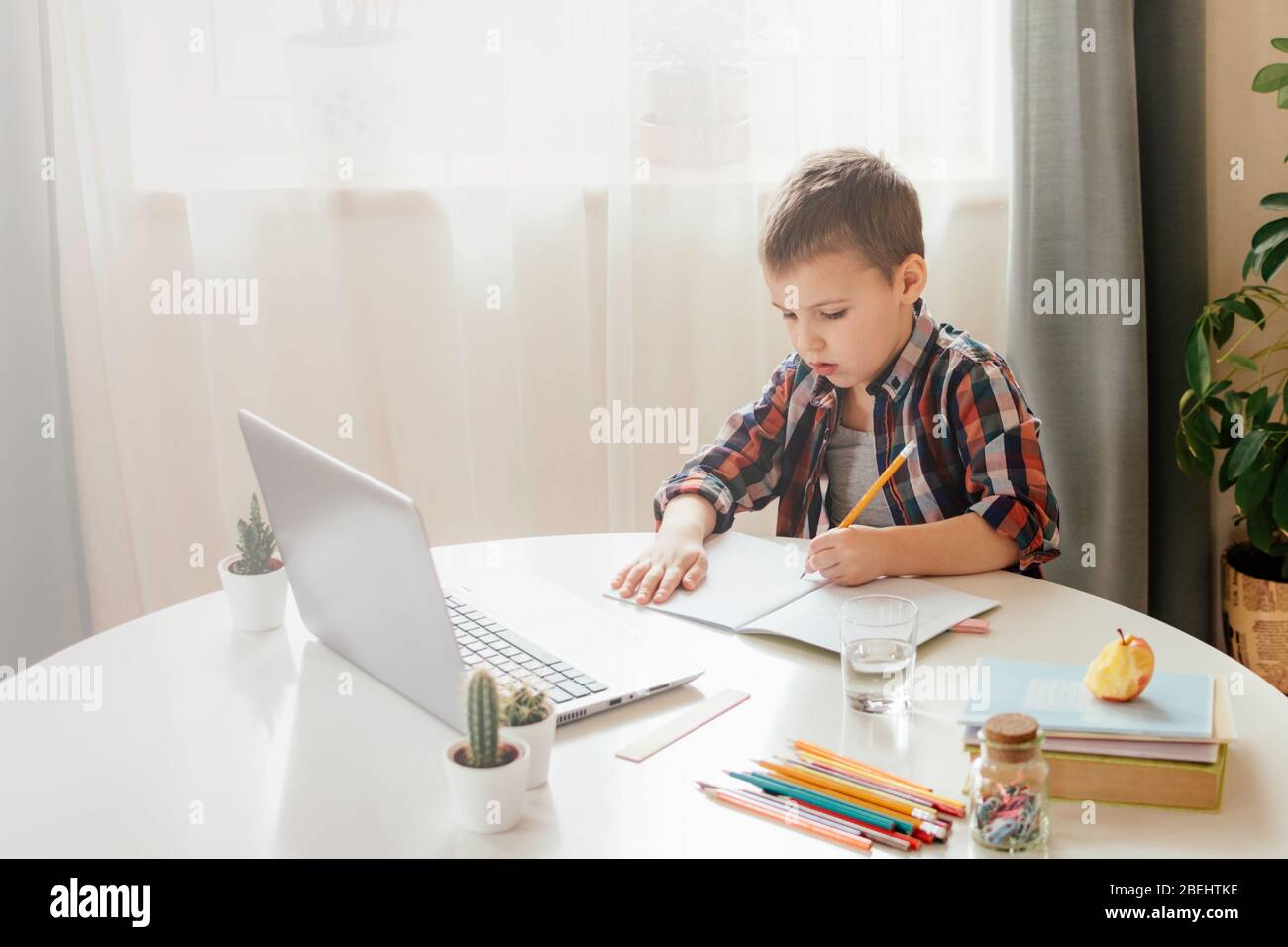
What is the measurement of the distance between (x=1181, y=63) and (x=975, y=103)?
1.09 ft

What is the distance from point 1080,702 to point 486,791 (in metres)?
0.46

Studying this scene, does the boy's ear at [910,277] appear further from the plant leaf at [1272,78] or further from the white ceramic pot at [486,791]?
the white ceramic pot at [486,791]

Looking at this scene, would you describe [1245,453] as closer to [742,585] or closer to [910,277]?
[910,277]

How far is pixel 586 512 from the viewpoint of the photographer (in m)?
2.50

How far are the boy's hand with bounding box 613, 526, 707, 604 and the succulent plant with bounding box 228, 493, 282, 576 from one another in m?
0.35

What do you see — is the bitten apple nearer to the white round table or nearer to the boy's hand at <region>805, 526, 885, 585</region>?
the white round table

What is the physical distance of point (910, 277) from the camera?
1683mm

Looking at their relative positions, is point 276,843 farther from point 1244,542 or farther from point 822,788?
point 1244,542

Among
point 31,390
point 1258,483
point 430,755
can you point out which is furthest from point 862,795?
point 31,390

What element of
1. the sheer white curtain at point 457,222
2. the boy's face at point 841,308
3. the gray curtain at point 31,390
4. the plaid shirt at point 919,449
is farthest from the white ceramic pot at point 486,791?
the gray curtain at point 31,390

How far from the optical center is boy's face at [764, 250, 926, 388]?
5.32 feet

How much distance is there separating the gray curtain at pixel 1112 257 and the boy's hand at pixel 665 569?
1.04m
